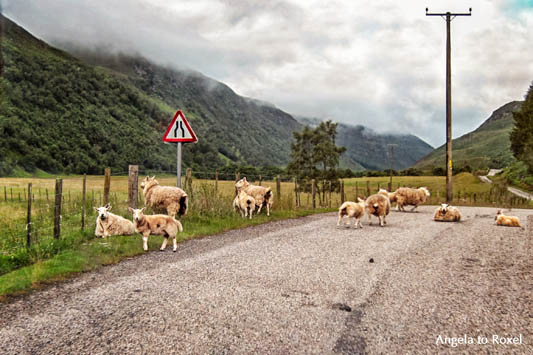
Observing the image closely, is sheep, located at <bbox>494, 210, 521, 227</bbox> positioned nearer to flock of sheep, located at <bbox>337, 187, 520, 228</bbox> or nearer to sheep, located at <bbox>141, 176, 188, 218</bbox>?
flock of sheep, located at <bbox>337, 187, 520, 228</bbox>

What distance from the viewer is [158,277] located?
667cm

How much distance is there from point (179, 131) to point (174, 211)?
2.83 metres

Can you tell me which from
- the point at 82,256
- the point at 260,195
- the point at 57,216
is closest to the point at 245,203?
the point at 260,195

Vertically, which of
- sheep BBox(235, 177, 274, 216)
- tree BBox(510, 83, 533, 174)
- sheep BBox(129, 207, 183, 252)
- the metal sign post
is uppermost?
tree BBox(510, 83, 533, 174)

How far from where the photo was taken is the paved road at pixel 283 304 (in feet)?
13.3

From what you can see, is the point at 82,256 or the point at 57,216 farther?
the point at 57,216

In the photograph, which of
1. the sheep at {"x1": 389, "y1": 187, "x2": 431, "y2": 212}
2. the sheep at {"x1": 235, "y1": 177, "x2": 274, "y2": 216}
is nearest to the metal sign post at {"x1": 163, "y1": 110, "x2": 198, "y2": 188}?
the sheep at {"x1": 235, "y1": 177, "x2": 274, "y2": 216}

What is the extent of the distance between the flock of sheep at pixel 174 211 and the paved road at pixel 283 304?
2.70 ft

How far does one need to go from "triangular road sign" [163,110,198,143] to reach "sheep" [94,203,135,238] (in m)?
3.35

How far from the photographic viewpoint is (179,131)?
1333 centimetres

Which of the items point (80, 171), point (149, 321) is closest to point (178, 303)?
point (149, 321)

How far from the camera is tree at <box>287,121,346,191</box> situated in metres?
50.8

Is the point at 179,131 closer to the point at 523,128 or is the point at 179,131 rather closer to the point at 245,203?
the point at 245,203

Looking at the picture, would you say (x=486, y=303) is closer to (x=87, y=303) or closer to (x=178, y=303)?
(x=178, y=303)
